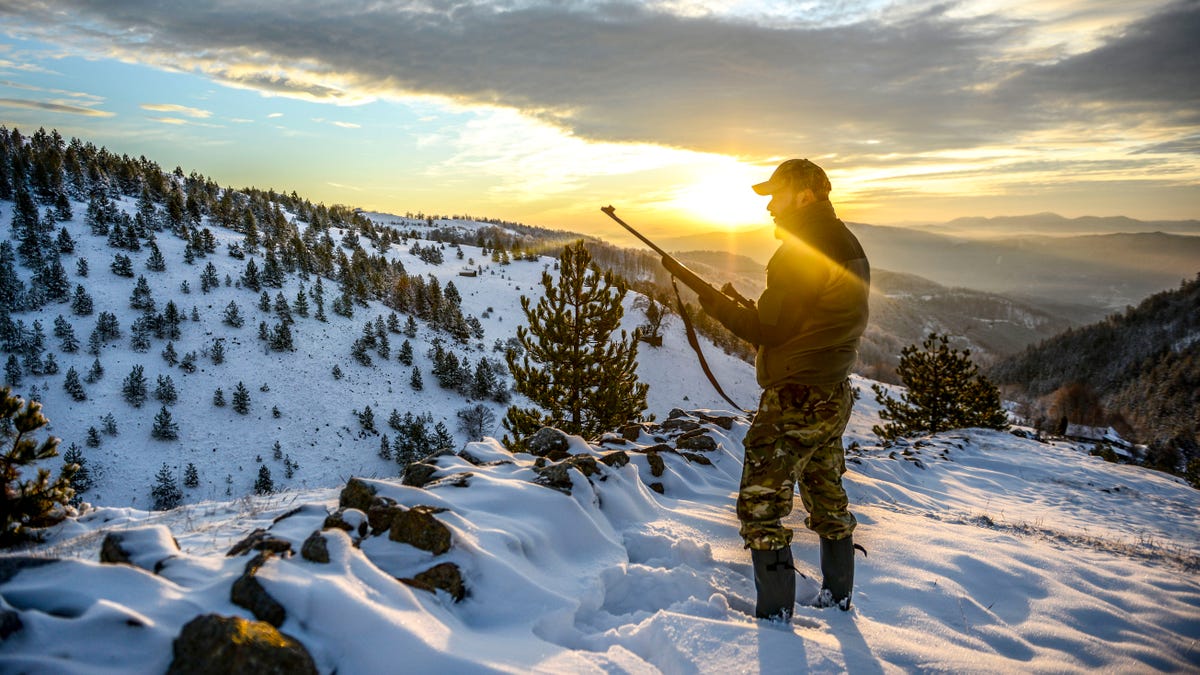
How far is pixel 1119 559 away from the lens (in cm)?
486

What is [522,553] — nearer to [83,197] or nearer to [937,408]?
[937,408]

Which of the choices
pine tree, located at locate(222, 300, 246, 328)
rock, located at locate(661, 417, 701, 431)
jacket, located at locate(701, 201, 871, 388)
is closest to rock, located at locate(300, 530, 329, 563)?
jacket, located at locate(701, 201, 871, 388)

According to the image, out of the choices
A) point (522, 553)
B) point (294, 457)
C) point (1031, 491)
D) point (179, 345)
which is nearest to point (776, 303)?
point (522, 553)

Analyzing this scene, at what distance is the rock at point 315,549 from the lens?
2514 mm

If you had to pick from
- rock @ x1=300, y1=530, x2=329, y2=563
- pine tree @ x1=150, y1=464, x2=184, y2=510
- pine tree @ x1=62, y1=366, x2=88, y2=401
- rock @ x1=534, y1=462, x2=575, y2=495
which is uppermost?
rock @ x1=300, y1=530, x2=329, y2=563

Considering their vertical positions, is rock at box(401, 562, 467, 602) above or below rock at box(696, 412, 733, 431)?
above

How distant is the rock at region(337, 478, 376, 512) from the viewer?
11.0 feet

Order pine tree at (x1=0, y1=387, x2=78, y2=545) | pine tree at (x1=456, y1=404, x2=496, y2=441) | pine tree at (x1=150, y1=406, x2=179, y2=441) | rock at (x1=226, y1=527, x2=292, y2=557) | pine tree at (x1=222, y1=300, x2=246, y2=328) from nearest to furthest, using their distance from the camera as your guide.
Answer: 1. rock at (x1=226, y1=527, x2=292, y2=557)
2. pine tree at (x1=0, y1=387, x2=78, y2=545)
3. pine tree at (x1=150, y1=406, x2=179, y2=441)
4. pine tree at (x1=456, y1=404, x2=496, y2=441)
5. pine tree at (x1=222, y1=300, x2=246, y2=328)

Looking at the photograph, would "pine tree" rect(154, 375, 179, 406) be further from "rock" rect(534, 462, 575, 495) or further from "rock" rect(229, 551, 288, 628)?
"rock" rect(229, 551, 288, 628)

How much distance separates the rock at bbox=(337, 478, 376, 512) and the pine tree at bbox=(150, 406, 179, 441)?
31.0 meters

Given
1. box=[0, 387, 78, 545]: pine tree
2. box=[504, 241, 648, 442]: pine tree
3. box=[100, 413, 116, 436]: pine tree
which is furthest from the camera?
box=[100, 413, 116, 436]: pine tree

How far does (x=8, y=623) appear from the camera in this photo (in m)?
1.69

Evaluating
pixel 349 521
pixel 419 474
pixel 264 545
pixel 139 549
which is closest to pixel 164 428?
pixel 419 474

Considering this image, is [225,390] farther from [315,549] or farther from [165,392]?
[315,549]
